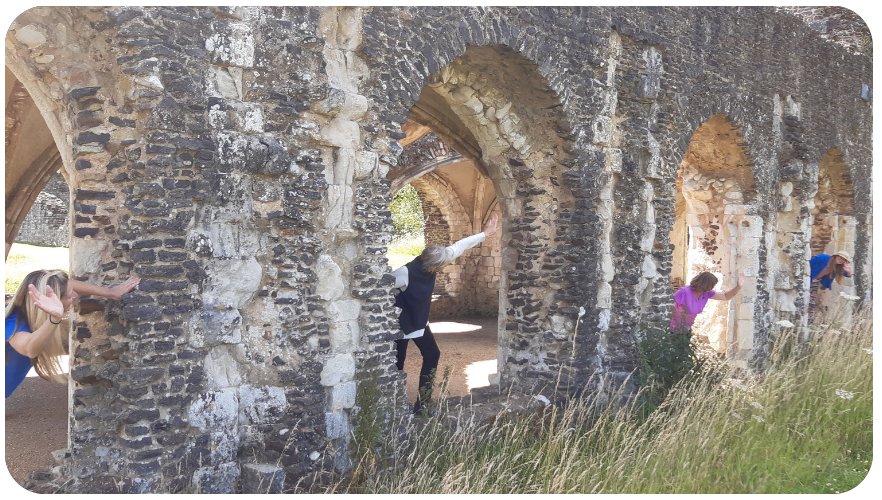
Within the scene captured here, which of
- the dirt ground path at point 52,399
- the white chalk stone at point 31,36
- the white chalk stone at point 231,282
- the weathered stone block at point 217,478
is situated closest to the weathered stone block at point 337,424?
the weathered stone block at point 217,478

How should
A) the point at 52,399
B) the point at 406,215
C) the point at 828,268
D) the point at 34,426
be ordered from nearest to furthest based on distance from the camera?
1. the point at 34,426
2. the point at 52,399
3. the point at 828,268
4. the point at 406,215

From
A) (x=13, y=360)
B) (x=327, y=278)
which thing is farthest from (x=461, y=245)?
(x=13, y=360)

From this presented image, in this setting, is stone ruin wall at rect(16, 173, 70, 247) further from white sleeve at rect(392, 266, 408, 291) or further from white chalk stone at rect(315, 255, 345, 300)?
white chalk stone at rect(315, 255, 345, 300)

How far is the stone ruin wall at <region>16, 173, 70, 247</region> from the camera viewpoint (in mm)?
20312

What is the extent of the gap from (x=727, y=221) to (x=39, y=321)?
8361mm

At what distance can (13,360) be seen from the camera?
13.3ft

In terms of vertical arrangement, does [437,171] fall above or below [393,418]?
above

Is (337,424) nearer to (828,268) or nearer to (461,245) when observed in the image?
(461,245)

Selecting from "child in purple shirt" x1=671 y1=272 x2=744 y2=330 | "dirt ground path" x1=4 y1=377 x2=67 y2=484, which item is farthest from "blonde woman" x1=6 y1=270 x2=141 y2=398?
"child in purple shirt" x1=671 y1=272 x2=744 y2=330

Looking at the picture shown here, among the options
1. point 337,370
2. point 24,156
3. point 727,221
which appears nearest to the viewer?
point 337,370

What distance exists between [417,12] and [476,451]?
10.8 feet

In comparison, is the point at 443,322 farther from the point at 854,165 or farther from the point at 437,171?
the point at 854,165

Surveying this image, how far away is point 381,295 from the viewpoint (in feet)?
17.0
